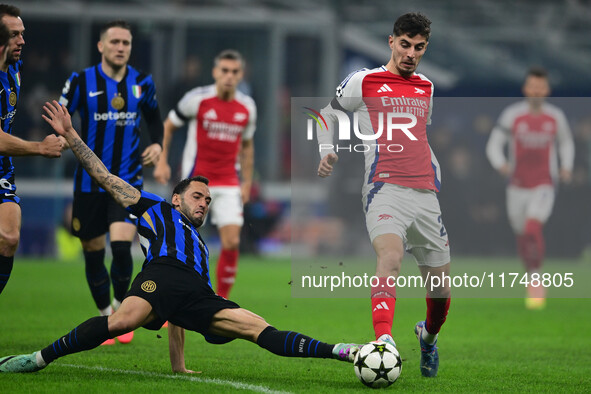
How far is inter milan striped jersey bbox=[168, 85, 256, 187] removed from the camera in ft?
33.5

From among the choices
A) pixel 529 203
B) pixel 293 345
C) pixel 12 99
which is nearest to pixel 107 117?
pixel 12 99

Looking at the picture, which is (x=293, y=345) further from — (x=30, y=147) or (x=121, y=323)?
(x=30, y=147)

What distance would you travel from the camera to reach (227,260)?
388 inches

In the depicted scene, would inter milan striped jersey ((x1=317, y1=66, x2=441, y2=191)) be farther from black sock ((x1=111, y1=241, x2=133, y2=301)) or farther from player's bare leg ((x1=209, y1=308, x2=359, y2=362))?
black sock ((x1=111, y1=241, x2=133, y2=301))

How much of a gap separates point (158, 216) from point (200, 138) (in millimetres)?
4074

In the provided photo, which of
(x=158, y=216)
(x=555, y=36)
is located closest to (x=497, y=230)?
(x=555, y=36)

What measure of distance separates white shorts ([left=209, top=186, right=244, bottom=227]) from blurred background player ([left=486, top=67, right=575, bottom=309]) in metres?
3.75

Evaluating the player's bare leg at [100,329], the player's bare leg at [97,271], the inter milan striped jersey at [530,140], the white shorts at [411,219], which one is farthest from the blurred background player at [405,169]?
the inter milan striped jersey at [530,140]

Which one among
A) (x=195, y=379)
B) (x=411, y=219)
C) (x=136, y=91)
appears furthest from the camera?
(x=136, y=91)

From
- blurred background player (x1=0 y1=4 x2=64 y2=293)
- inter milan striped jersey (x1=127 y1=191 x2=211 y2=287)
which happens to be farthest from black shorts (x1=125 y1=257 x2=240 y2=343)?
blurred background player (x1=0 y1=4 x2=64 y2=293)

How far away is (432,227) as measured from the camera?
6367mm

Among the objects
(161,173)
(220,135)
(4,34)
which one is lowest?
(161,173)

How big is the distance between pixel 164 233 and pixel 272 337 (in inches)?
40.3

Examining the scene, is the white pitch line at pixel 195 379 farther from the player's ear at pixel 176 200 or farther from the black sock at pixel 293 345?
the player's ear at pixel 176 200
